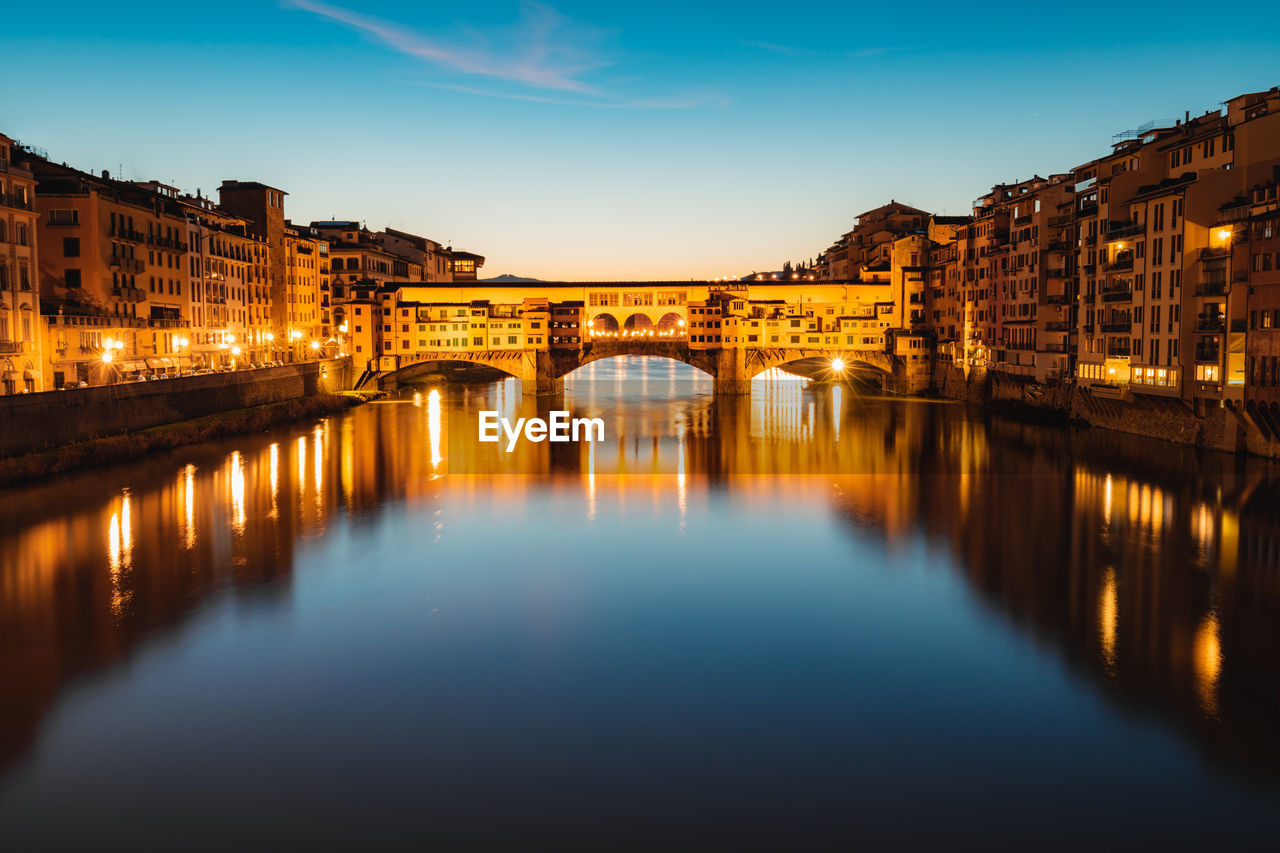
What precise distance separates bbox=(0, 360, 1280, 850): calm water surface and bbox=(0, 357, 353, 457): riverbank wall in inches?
104

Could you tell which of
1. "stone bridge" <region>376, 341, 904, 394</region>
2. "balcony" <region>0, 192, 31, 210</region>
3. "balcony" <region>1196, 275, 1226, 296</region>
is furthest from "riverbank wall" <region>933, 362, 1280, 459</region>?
"balcony" <region>0, 192, 31, 210</region>

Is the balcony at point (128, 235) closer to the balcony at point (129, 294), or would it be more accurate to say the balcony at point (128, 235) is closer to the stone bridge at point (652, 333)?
the balcony at point (129, 294)

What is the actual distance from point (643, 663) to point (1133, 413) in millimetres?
33358

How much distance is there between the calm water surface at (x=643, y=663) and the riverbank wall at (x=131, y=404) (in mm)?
2643

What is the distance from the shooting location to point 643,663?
1742 centimetres

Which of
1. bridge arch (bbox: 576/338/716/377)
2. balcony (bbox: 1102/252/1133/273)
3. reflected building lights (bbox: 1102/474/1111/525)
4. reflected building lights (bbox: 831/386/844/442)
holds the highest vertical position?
balcony (bbox: 1102/252/1133/273)

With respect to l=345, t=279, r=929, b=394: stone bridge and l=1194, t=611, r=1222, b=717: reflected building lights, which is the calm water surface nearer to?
l=1194, t=611, r=1222, b=717: reflected building lights

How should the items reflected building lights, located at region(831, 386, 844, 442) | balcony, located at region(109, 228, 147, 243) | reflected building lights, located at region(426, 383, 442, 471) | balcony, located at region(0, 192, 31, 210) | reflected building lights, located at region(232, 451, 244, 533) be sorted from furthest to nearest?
1. reflected building lights, located at region(831, 386, 844, 442)
2. balcony, located at region(109, 228, 147, 243)
3. reflected building lights, located at region(426, 383, 442, 471)
4. balcony, located at region(0, 192, 31, 210)
5. reflected building lights, located at region(232, 451, 244, 533)

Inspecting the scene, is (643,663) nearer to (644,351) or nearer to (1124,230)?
(1124,230)

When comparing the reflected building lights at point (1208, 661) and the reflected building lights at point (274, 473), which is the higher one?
the reflected building lights at point (274, 473)

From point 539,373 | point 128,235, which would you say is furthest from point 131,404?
point 539,373

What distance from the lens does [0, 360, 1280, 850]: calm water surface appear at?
1216 centimetres

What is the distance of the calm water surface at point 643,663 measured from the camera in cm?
1216

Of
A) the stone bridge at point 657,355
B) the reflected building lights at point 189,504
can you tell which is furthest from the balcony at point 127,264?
the stone bridge at point 657,355
